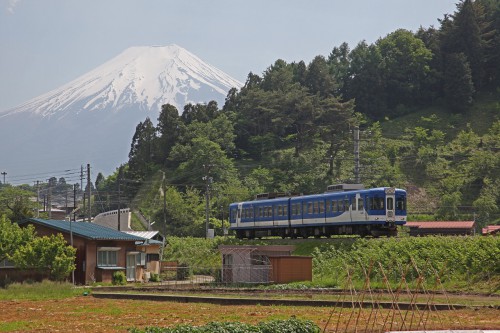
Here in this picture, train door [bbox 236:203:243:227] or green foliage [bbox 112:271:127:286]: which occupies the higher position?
train door [bbox 236:203:243:227]

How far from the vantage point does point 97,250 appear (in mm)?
47312

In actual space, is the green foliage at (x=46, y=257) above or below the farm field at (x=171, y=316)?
above

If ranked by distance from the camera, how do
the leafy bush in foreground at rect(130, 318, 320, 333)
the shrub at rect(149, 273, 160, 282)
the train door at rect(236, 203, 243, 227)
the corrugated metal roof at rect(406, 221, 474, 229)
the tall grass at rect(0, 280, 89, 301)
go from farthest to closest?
the corrugated metal roof at rect(406, 221, 474, 229) → the train door at rect(236, 203, 243, 227) → the shrub at rect(149, 273, 160, 282) → the tall grass at rect(0, 280, 89, 301) → the leafy bush in foreground at rect(130, 318, 320, 333)

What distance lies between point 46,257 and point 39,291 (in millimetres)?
4799

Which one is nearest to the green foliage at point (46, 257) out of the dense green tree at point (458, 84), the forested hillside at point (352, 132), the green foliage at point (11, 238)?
the green foliage at point (11, 238)

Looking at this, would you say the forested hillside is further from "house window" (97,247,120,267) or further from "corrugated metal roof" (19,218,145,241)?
"house window" (97,247,120,267)

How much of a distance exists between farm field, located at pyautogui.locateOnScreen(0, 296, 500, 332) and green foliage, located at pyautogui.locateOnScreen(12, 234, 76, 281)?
34.9ft

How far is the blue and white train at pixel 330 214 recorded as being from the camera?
42500mm

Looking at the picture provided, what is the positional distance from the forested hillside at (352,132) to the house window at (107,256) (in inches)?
985

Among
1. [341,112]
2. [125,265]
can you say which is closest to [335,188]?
[125,265]

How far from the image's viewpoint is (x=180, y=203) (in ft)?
255

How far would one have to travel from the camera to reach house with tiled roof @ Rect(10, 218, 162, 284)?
153ft

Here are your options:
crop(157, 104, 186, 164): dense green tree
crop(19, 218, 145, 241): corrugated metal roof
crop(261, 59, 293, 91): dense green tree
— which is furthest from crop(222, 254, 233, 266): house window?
crop(261, 59, 293, 91): dense green tree

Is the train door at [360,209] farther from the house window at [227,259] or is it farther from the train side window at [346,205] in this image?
the house window at [227,259]
